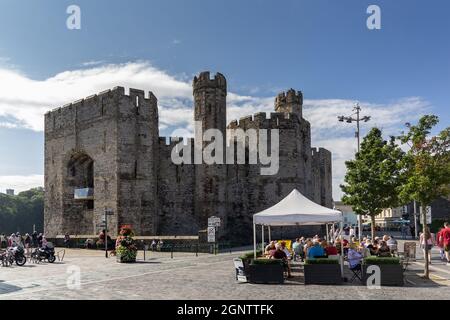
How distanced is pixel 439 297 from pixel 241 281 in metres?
5.80

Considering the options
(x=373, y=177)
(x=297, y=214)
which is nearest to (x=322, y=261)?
(x=297, y=214)

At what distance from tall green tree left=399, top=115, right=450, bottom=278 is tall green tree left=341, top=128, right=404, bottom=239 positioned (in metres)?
9.54

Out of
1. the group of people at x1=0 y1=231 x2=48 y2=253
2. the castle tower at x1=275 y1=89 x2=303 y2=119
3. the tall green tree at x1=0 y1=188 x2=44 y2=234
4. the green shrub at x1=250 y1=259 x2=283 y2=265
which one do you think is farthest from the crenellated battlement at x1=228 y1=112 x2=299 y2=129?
the tall green tree at x1=0 y1=188 x2=44 y2=234

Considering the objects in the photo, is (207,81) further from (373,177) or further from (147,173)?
(373,177)

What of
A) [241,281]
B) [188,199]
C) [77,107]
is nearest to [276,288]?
[241,281]

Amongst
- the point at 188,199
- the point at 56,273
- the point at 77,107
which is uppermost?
the point at 77,107

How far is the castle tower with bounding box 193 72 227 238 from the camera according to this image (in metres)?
39.3

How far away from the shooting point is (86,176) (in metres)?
42.0

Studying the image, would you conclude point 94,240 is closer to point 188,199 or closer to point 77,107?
point 188,199

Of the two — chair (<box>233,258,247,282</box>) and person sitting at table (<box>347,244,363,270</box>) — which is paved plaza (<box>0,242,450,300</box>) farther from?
person sitting at table (<box>347,244,363,270</box>)

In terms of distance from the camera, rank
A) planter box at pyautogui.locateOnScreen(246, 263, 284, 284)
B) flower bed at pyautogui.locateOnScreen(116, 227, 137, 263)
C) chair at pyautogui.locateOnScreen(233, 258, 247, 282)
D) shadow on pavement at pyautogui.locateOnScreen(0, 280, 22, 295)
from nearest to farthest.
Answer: shadow on pavement at pyautogui.locateOnScreen(0, 280, 22, 295), planter box at pyautogui.locateOnScreen(246, 263, 284, 284), chair at pyautogui.locateOnScreen(233, 258, 247, 282), flower bed at pyautogui.locateOnScreen(116, 227, 137, 263)

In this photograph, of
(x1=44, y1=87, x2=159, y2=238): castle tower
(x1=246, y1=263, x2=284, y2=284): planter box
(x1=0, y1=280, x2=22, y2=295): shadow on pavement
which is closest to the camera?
(x1=0, y1=280, x2=22, y2=295): shadow on pavement
